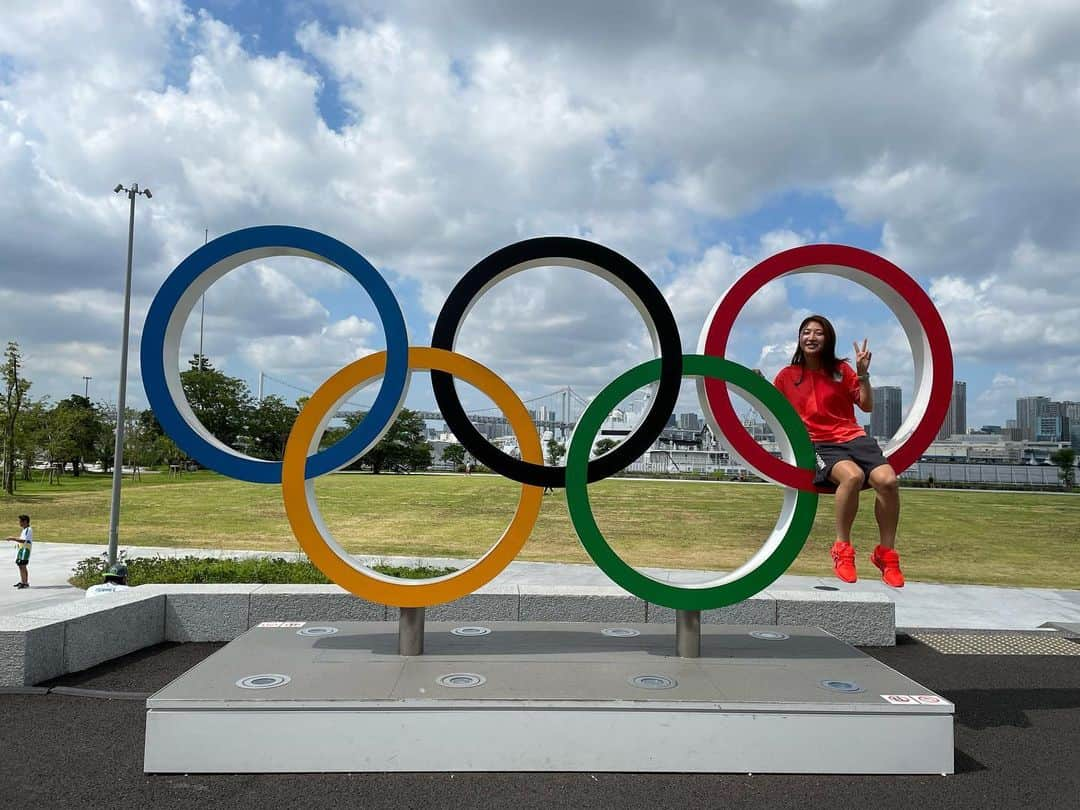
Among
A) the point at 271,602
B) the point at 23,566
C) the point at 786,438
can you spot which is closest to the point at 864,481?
the point at 786,438

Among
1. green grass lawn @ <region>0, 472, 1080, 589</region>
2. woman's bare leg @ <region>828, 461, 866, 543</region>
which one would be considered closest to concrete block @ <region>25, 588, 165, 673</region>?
woman's bare leg @ <region>828, 461, 866, 543</region>

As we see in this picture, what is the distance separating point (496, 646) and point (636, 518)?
24.0 meters

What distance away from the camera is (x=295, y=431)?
271 inches

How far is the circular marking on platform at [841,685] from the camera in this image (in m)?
6.16

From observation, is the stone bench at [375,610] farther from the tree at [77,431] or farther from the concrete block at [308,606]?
the tree at [77,431]

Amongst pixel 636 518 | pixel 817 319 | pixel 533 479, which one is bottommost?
pixel 636 518

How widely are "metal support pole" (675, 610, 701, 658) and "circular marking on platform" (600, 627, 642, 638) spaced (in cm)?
83

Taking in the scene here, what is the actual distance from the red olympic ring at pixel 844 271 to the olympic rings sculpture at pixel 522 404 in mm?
12

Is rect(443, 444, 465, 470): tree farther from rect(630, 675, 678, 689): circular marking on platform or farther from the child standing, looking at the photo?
rect(630, 675, 678, 689): circular marking on platform

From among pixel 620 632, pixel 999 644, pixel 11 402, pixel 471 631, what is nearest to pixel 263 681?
pixel 471 631

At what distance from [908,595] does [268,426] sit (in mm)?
75005

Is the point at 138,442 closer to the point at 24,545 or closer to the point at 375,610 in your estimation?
the point at 24,545

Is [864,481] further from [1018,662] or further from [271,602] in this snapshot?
[271,602]

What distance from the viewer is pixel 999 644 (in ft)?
32.2
